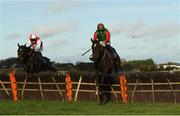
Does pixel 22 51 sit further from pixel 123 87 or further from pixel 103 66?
pixel 123 87

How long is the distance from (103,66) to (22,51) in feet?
21.2

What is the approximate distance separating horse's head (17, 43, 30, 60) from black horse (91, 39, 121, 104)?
5.95 meters

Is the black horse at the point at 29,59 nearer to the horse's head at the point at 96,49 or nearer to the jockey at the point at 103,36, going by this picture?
the jockey at the point at 103,36

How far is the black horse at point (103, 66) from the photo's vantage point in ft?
70.5

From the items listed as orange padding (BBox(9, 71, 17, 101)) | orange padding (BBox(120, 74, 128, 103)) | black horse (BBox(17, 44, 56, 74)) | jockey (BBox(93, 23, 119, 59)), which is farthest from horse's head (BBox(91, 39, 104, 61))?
black horse (BBox(17, 44, 56, 74))

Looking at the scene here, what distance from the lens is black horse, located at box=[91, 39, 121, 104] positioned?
21484 millimetres

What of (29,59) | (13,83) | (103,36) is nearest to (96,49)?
(103,36)

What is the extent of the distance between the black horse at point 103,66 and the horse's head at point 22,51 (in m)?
5.95

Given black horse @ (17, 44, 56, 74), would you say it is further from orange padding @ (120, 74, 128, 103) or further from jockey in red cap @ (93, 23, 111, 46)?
orange padding @ (120, 74, 128, 103)

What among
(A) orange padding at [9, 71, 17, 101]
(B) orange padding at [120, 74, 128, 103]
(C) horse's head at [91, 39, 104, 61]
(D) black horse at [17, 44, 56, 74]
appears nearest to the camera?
(C) horse's head at [91, 39, 104, 61]

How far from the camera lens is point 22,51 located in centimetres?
2722

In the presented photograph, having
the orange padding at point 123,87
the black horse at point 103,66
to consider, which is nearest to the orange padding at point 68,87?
the black horse at point 103,66

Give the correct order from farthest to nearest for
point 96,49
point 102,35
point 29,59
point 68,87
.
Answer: point 29,59, point 68,87, point 102,35, point 96,49

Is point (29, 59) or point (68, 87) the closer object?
point (68, 87)
